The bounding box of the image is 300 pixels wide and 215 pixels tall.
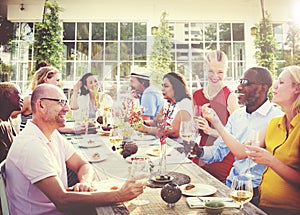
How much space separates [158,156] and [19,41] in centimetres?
107

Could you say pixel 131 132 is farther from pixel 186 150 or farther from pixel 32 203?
pixel 32 203

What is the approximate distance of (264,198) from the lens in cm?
174

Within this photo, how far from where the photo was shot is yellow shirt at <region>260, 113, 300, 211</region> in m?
1.66

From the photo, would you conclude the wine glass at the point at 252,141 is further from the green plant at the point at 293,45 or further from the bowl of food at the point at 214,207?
the bowl of food at the point at 214,207

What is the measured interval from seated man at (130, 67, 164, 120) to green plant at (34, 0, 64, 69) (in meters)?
0.45

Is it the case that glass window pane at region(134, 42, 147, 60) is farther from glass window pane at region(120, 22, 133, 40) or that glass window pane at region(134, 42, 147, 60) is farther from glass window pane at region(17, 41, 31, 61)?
glass window pane at region(17, 41, 31, 61)

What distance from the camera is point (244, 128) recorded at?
1893mm

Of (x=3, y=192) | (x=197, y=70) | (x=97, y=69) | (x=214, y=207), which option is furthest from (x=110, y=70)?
(x=214, y=207)

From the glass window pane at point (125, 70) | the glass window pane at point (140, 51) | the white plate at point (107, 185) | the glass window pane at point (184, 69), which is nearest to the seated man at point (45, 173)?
the white plate at point (107, 185)

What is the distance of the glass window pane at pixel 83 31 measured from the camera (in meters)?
1.80

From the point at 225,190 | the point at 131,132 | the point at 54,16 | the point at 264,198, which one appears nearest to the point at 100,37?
the point at 54,16

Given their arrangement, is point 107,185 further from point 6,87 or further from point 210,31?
point 210,31

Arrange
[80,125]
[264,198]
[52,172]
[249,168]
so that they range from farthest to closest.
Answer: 1. [80,125]
2. [249,168]
3. [264,198]
4. [52,172]

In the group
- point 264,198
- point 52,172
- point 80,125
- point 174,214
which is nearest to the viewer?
point 174,214
